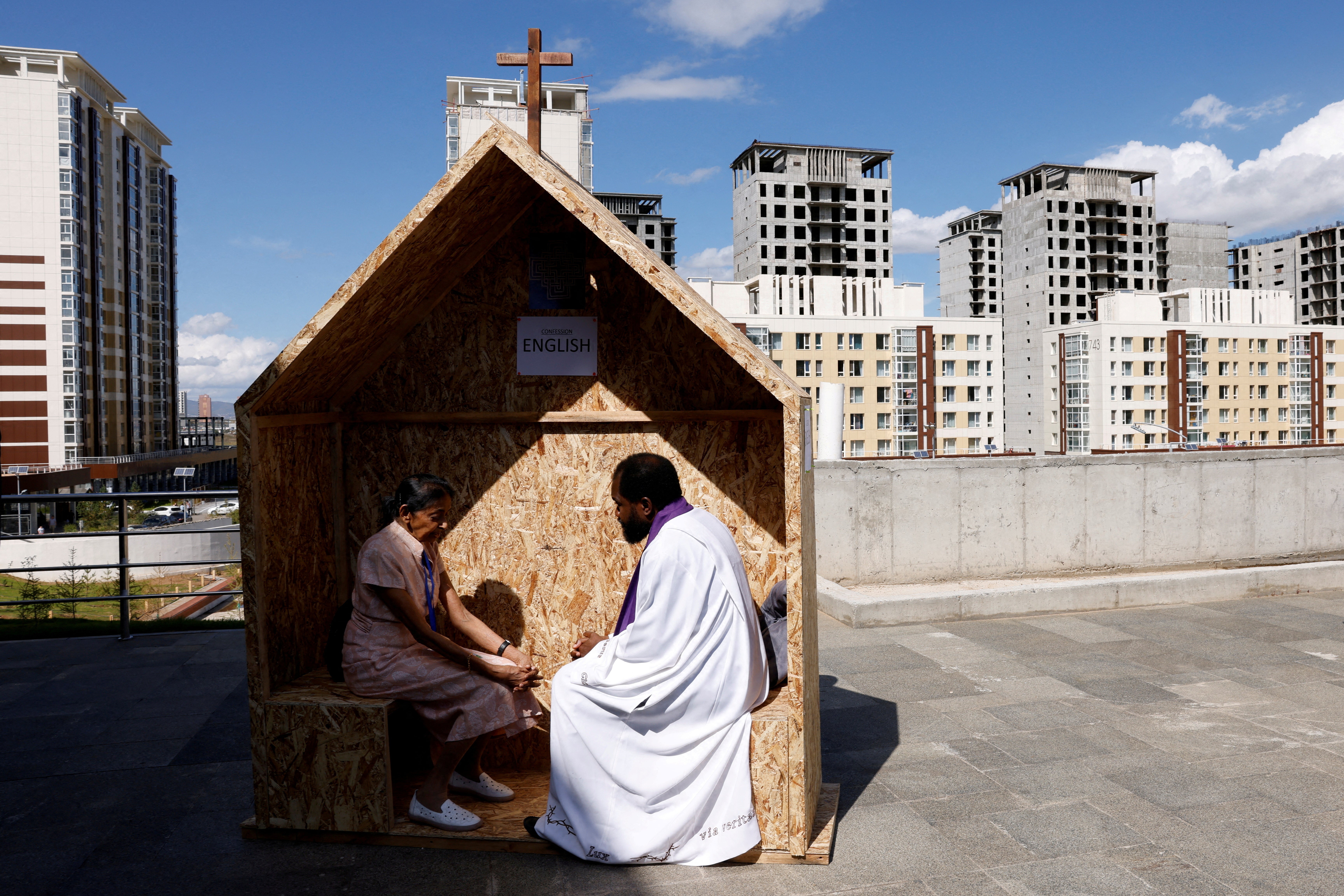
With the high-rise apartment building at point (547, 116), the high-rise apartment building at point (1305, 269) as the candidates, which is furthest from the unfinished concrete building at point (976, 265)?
the high-rise apartment building at point (547, 116)

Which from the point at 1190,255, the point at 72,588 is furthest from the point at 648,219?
the point at 72,588

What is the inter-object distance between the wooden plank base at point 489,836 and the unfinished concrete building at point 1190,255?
144023mm

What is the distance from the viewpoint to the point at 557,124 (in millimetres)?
91250

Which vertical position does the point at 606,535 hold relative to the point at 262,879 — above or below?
above

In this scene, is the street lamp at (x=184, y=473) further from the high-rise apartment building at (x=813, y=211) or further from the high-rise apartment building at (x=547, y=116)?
the high-rise apartment building at (x=813, y=211)

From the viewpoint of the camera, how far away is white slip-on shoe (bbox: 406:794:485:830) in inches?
173

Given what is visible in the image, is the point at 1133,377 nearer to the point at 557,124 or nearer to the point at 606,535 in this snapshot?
the point at 557,124

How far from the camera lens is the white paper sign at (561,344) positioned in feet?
17.2

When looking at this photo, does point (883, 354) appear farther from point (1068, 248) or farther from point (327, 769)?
point (327, 769)

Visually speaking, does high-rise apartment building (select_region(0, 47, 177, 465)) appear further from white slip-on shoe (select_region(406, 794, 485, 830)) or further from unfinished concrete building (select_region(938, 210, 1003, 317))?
unfinished concrete building (select_region(938, 210, 1003, 317))

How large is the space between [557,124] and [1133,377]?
6441 centimetres

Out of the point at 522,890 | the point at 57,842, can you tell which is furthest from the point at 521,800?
the point at 57,842

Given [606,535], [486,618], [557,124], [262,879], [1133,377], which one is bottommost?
[262,879]

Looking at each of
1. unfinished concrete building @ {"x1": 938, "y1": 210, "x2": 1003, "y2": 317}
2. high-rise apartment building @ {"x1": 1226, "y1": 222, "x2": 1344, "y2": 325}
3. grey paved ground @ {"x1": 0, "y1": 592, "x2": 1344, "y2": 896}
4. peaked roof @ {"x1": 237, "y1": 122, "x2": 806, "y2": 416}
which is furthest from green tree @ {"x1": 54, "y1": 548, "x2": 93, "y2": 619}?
high-rise apartment building @ {"x1": 1226, "y1": 222, "x2": 1344, "y2": 325}
